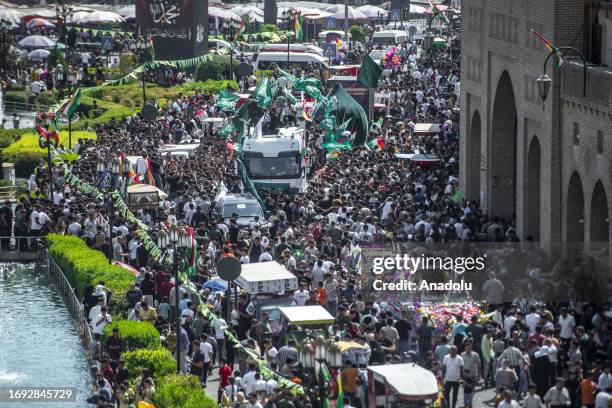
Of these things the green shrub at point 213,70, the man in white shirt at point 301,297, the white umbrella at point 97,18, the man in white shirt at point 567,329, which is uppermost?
the white umbrella at point 97,18

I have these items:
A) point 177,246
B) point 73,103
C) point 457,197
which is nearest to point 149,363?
point 177,246

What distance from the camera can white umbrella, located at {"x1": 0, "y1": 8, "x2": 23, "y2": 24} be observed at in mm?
96938

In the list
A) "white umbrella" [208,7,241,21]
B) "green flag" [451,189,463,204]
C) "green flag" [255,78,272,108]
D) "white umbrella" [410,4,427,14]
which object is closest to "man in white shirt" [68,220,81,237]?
"green flag" [255,78,272,108]

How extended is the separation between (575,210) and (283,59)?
43344 millimetres

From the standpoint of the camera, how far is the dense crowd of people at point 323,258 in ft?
100

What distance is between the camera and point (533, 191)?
4362cm

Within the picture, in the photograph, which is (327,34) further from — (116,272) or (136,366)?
(136,366)

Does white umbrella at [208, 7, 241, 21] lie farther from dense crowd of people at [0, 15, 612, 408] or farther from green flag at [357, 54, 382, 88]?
green flag at [357, 54, 382, 88]

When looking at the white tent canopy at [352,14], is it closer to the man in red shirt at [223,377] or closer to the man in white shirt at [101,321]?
the man in white shirt at [101,321]

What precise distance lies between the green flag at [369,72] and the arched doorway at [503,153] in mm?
13020

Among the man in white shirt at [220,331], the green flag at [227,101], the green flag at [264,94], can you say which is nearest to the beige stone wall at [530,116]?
the green flag at [264,94]

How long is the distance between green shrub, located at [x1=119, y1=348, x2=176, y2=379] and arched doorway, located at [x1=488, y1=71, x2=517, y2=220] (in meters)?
16.5

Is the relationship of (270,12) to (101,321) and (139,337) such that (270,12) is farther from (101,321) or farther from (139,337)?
(139,337)

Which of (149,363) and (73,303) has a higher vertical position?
(73,303)
